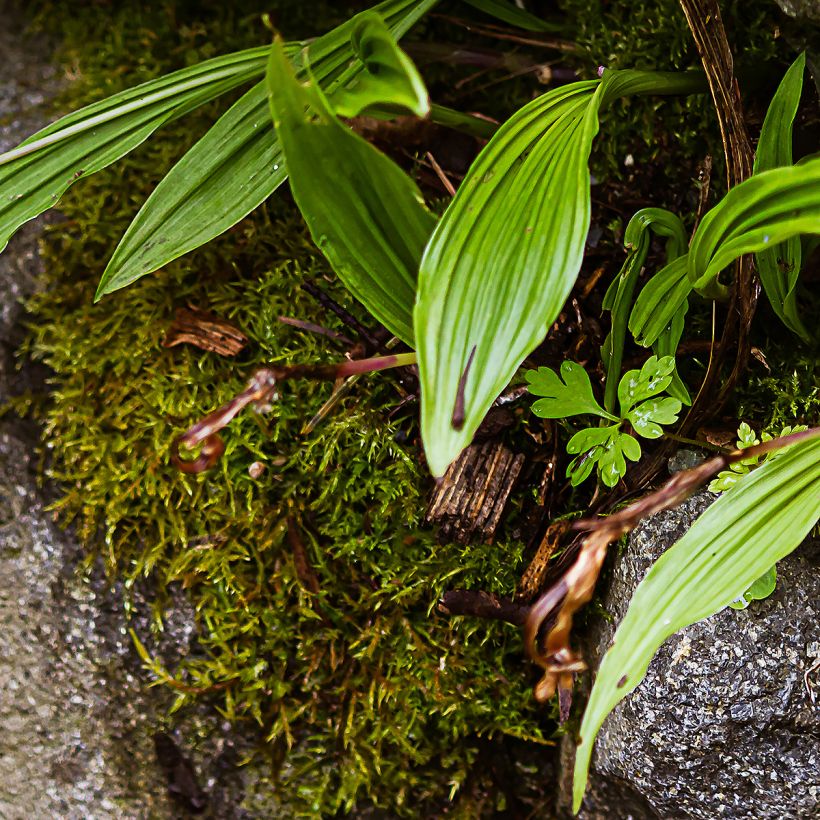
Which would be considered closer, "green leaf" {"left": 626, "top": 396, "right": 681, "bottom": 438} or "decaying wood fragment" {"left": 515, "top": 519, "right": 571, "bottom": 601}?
"green leaf" {"left": 626, "top": 396, "right": 681, "bottom": 438}

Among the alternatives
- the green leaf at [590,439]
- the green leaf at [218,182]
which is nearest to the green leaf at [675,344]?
the green leaf at [590,439]

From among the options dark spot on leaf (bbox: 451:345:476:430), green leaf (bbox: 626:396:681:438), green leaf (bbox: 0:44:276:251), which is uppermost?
green leaf (bbox: 0:44:276:251)

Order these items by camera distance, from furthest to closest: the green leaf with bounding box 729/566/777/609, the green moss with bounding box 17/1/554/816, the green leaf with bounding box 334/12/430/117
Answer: the green moss with bounding box 17/1/554/816 < the green leaf with bounding box 729/566/777/609 < the green leaf with bounding box 334/12/430/117

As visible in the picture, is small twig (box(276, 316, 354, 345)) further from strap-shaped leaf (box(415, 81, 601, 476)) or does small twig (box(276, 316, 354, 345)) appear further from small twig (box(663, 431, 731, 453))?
small twig (box(663, 431, 731, 453))

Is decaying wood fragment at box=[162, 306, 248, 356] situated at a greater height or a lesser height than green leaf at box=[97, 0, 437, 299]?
lesser

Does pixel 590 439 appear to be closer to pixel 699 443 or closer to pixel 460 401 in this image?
pixel 699 443

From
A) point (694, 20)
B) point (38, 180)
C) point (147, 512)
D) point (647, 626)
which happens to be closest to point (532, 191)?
point (694, 20)

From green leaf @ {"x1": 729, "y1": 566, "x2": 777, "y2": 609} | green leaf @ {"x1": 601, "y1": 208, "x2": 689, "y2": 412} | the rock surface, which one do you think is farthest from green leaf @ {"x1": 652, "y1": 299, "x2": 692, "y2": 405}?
the rock surface

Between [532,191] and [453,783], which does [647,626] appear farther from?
[453,783]
